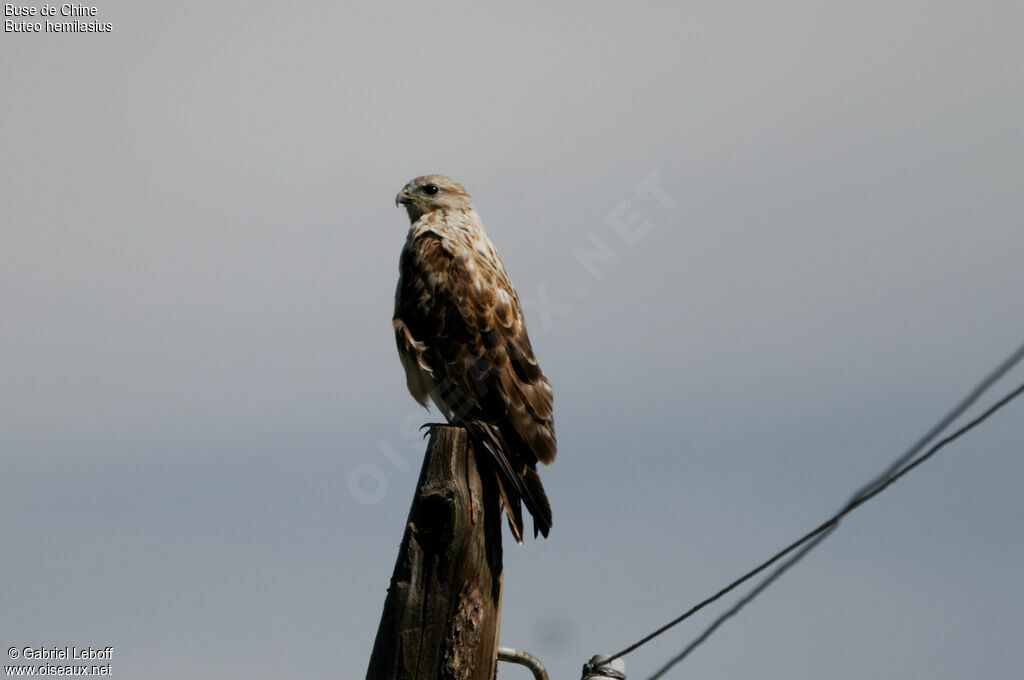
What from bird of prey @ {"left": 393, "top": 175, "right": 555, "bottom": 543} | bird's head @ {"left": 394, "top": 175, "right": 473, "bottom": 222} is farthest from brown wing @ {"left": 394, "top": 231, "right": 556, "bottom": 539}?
bird's head @ {"left": 394, "top": 175, "right": 473, "bottom": 222}

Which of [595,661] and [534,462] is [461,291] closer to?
[534,462]

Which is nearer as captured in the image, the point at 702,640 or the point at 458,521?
the point at 458,521

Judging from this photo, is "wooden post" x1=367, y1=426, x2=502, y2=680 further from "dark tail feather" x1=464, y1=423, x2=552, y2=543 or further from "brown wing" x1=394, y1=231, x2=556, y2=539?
"brown wing" x1=394, y1=231, x2=556, y2=539

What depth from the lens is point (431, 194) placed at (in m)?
7.73

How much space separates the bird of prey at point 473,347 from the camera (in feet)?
16.8

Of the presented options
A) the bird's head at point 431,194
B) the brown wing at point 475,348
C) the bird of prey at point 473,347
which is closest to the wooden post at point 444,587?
the bird of prey at point 473,347

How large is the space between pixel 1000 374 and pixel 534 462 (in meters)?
1.96

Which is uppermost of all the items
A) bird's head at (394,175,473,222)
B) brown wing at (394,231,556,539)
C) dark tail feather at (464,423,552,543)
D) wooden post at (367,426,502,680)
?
bird's head at (394,175,473,222)

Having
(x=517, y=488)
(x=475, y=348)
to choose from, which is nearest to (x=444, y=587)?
(x=517, y=488)

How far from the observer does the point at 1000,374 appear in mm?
3717

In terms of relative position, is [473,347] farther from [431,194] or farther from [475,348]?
[431,194]

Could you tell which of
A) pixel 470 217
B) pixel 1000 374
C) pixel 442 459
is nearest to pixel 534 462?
pixel 442 459

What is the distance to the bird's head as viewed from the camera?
25.3ft

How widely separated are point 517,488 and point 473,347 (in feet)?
5.24
